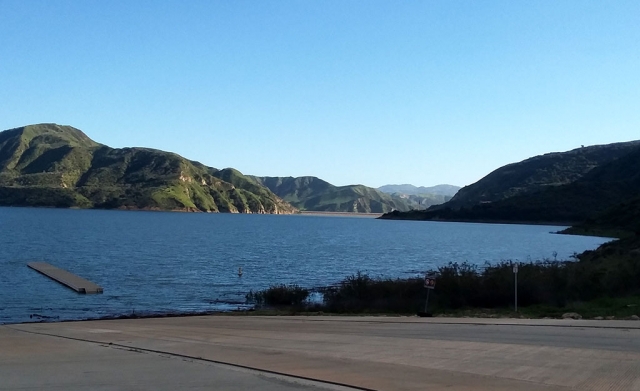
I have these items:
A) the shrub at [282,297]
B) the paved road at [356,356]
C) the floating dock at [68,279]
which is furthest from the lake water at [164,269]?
the paved road at [356,356]

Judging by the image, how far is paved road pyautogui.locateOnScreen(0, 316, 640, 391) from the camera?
10.9m

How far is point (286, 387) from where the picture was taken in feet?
33.8

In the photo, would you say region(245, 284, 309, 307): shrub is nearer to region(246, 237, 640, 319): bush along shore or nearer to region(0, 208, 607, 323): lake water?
region(0, 208, 607, 323): lake water

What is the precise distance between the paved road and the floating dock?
69.0ft

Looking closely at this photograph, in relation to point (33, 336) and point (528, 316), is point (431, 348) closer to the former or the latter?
point (528, 316)

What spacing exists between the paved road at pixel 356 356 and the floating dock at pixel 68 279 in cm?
2102

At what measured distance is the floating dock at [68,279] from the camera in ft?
138

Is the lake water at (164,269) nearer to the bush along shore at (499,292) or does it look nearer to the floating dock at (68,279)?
the floating dock at (68,279)

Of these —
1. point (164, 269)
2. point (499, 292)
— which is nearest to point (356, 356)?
point (499, 292)

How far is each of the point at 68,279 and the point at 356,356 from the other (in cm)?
3723

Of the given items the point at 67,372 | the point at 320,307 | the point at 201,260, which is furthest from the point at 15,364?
the point at 201,260

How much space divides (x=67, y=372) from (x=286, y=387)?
442 cm

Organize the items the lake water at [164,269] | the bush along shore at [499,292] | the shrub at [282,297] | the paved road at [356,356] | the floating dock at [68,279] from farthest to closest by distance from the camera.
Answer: the floating dock at [68,279] → the shrub at [282,297] → the lake water at [164,269] → the bush along shore at [499,292] → the paved road at [356,356]

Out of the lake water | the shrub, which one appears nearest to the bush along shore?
the shrub
